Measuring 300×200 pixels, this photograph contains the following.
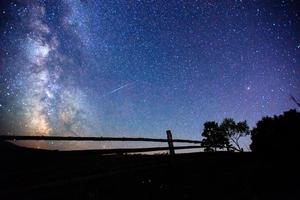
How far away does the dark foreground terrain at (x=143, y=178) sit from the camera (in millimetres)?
4922

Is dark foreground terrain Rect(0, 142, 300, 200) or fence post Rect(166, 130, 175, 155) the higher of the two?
fence post Rect(166, 130, 175, 155)

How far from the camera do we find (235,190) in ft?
29.4

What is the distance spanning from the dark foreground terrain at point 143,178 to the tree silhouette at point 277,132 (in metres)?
7.52

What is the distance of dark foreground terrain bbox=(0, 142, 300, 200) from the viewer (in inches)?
194

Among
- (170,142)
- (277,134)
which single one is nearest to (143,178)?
(170,142)

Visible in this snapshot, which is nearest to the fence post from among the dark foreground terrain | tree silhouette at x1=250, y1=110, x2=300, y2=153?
the dark foreground terrain

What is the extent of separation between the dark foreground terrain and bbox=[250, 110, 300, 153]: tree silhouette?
752 cm

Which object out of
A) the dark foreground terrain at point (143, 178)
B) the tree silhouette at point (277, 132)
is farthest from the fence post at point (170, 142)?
the tree silhouette at point (277, 132)

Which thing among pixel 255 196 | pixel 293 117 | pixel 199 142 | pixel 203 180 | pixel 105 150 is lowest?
pixel 255 196

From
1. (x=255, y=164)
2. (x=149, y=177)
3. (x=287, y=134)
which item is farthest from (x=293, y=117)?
(x=149, y=177)

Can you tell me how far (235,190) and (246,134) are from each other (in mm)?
47647

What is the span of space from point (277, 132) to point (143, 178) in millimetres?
20992

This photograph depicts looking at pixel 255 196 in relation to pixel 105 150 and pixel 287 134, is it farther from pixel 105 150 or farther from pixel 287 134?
pixel 287 134

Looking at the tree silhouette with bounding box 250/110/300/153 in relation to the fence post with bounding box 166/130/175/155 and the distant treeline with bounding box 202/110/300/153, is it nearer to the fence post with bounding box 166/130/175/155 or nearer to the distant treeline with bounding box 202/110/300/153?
the distant treeline with bounding box 202/110/300/153
